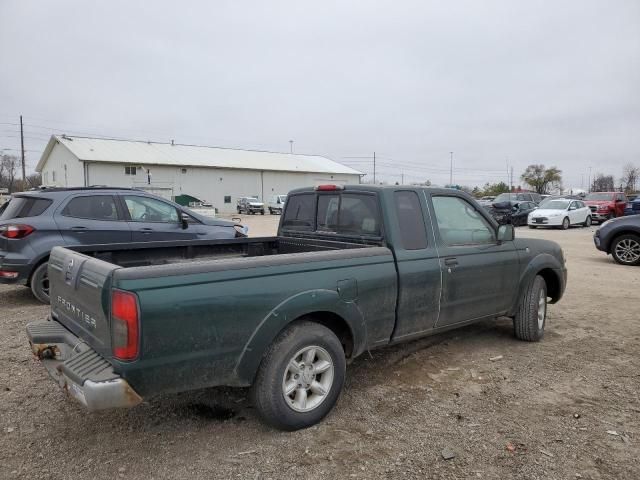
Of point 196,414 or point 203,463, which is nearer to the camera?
point 203,463

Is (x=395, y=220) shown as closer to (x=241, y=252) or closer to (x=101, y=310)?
(x=241, y=252)

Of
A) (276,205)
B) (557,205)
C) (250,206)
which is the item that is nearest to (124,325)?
(557,205)

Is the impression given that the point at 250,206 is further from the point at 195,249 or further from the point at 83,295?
the point at 83,295

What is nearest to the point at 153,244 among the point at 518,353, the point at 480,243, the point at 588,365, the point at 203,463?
the point at 203,463

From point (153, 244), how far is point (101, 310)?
171cm

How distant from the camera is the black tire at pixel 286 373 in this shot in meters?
3.22

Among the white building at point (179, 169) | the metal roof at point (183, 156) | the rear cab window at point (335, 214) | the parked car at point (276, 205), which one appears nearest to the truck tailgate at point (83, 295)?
the rear cab window at point (335, 214)

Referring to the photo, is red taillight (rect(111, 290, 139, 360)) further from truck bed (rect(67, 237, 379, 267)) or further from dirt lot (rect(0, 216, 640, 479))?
truck bed (rect(67, 237, 379, 267))

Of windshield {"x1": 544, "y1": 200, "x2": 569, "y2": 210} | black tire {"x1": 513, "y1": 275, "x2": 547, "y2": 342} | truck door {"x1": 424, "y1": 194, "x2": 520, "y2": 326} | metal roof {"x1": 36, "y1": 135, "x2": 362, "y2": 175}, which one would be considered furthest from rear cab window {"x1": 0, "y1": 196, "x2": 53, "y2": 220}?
metal roof {"x1": 36, "y1": 135, "x2": 362, "y2": 175}

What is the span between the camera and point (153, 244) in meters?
4.51

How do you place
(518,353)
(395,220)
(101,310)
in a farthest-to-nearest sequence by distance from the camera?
(518,353), (395,220), (101,310)

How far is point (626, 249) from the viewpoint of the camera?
11.4 metres

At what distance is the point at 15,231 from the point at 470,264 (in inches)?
227

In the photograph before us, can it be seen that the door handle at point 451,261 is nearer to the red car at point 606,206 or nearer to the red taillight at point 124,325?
the red taillight at point 124,325
